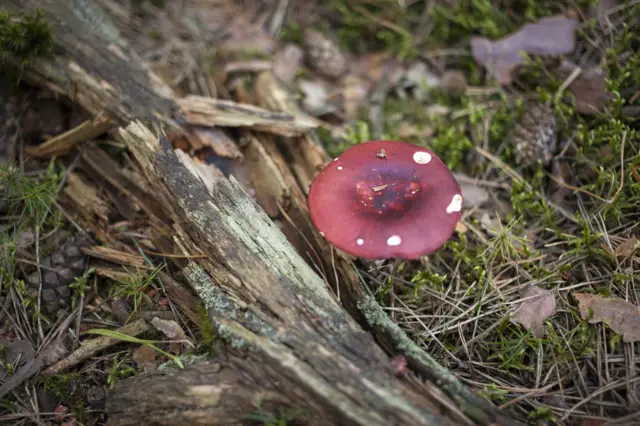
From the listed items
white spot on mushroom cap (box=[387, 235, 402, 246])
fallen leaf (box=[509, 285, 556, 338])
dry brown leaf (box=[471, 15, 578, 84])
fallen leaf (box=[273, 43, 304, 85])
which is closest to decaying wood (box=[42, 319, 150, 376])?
white spot on mushroom cap (box=[387, 235, 402, 246])

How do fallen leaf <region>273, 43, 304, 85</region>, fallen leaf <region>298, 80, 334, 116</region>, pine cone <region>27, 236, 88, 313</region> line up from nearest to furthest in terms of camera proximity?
pine cone <region>27, 236, 88, 313</region>
fallen leaf <region>298, 80, 334, 116</region>
fallen leaf <region>273, 43, 304, 85</region>

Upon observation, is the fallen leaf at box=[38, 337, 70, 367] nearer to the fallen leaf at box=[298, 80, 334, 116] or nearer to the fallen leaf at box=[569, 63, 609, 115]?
the fallen leaf at box=[298, 80, 334, 116]

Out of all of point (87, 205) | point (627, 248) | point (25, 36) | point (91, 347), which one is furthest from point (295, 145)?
point (627, 248)

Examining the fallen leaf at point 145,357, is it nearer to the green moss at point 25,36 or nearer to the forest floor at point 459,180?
the forest floor at point 459,180

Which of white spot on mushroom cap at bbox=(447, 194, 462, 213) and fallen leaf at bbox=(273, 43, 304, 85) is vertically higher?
fallen leaf at bbox=(273, 43, 304, 85)

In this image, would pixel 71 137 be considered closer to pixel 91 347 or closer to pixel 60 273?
pixel 60 273

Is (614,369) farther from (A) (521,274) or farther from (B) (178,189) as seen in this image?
(B) (178,189)
